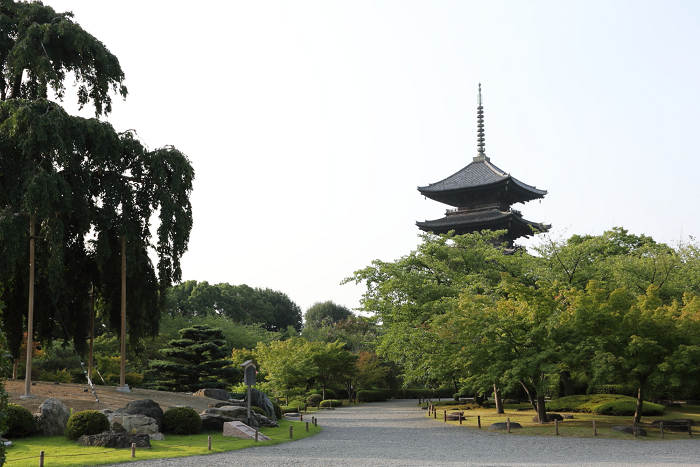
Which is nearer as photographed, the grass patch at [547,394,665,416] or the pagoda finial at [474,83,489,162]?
the grass patch at [547,394,665,416]

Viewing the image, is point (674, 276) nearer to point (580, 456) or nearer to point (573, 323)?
point (573, 323)

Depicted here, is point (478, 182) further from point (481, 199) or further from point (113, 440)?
point (113, 440)

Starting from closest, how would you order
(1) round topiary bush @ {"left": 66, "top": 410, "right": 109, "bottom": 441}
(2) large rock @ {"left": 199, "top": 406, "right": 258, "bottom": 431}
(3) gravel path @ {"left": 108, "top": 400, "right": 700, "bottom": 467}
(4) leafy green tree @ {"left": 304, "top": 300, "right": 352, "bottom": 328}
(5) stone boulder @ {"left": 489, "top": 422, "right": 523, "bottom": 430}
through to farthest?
(3) gravel path @ {"left": 108, "top": 400, "right": 700, "bottom": 467}, (1) round topiary bush @ {"left": 66, "top": 410, "right": 109, "bottom": 441}, (2) large rock @ {"left": 199, "top": 406, "right": 258, "bottom": 431}, (5) stone boulder @ {"left": 489, "top": 422, "right": 523, "bottom": 430}, (4) leafy green tree @ {"left": 304, "top": 300, "right": 352, "bottom": 328}

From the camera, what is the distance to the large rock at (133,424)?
1565 centimetres

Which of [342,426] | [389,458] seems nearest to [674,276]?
[342,426]

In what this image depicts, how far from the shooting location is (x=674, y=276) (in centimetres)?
2336

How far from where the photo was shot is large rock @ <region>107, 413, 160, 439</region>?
1565 centimetres

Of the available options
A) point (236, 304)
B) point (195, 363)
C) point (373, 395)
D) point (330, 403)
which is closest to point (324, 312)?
point (236, 304)

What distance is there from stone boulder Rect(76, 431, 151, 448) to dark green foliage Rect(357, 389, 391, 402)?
28.6 m

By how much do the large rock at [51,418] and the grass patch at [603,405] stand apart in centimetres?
1907

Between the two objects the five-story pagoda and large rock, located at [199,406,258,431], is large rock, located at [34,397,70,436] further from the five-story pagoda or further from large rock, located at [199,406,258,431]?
the five-story pagoda

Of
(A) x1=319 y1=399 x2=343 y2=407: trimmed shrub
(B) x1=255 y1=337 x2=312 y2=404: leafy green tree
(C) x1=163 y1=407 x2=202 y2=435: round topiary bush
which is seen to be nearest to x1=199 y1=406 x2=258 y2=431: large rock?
(C) x1=163 y1=407 x2=202 y2=435: round topiary bush

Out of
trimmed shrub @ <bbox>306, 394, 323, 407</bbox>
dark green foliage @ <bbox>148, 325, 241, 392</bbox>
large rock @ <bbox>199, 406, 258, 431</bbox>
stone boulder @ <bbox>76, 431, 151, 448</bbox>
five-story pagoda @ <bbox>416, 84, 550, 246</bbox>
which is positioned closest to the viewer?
stone boulder @ <bbox>76, 431, 151, 448</bbox>

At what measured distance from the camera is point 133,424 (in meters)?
15.8
